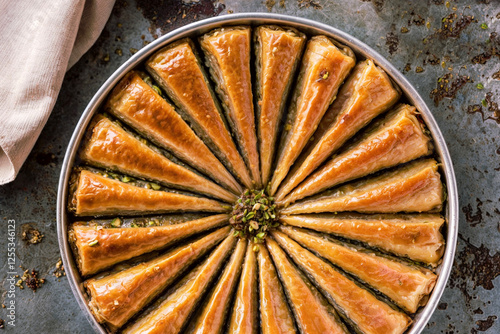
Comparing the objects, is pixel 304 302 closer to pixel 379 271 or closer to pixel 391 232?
pixel 379 271

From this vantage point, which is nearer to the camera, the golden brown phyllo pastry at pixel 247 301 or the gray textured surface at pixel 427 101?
the golden brown phyllo pastry at pixel 247 301

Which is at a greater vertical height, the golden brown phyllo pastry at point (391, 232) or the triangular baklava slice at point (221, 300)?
the golden brown phyllo pastry at point (391, 232)

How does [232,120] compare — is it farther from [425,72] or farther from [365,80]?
[425,72]

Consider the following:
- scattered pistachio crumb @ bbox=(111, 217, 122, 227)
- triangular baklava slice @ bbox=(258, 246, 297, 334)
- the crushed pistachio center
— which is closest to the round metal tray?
scattered pistachio crumb @ bbox=(111, 217, 122, 227)

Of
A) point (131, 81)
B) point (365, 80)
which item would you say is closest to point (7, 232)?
point (131, 81)

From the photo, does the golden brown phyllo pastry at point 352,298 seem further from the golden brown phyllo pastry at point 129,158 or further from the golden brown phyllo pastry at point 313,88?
the golden brown phyllo pastry at point 129,158

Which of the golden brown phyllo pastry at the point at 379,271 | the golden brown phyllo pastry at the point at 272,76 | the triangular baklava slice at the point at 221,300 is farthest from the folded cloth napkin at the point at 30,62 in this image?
the golden brown phyllo pastry at the point at 379,271

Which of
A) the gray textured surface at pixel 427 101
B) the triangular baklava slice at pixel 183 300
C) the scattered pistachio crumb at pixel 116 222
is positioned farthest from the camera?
the gray textured surface at pixel 427 101

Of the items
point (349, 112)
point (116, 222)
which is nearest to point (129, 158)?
point (116, 222)
